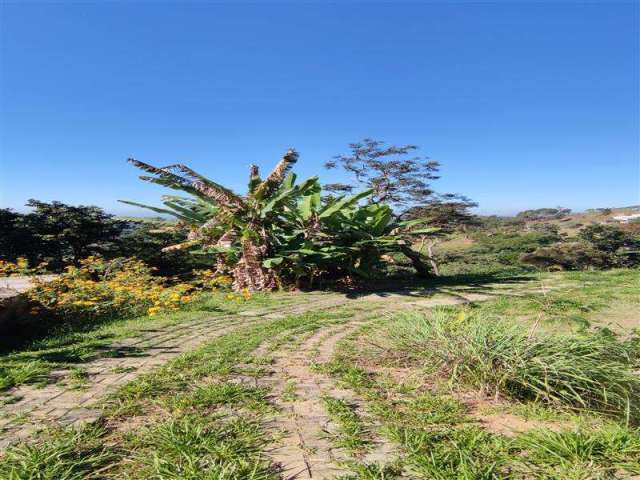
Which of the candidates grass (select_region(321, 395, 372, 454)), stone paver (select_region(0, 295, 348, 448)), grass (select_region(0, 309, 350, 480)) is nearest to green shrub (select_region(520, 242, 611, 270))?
stone paver (select_region(0, 295, 348, 448))

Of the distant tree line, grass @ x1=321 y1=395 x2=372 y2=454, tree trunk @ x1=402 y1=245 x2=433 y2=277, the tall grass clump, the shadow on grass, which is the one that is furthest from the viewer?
the distant tree line

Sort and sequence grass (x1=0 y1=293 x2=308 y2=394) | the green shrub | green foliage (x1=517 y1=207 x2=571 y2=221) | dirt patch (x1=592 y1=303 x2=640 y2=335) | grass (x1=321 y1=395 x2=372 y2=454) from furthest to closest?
green foliage (x1=517 y1=207 x2=571 y2=221), the green shrub, dirt patch (x1=592 y1=303 x2=640 y2=335), grass (x1=0 y1=293 x2=308 y2=394), grass (x1=321 y1=395 x2=372 y2=454)

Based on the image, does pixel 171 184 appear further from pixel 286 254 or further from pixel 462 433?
pixel 462 433

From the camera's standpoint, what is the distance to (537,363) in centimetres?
224

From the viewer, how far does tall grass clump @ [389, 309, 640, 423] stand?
7.02 feet

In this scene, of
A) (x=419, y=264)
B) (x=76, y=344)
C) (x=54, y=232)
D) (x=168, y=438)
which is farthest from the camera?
(x=54, y=232)

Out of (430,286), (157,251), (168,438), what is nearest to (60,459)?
(168,438)

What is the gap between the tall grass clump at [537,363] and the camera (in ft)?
7.02

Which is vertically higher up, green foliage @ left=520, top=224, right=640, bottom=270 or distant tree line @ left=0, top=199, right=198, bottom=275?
distant tree line @ left=0, top=199, right=198, bottom=275

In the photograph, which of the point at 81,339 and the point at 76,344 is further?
the point at 81,339

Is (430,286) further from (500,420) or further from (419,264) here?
(500,420)

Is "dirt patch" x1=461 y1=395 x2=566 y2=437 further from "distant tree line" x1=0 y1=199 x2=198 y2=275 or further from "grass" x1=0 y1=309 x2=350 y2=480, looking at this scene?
"distant tree line" x1=0 y1=199 x2=198 y2=275

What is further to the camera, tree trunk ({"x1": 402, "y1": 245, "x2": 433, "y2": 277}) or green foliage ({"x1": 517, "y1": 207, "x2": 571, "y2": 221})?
green foliage ({"x1": 517, "y1": 207, "x2": 571, "y2": 221})

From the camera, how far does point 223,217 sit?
21.2 feet
